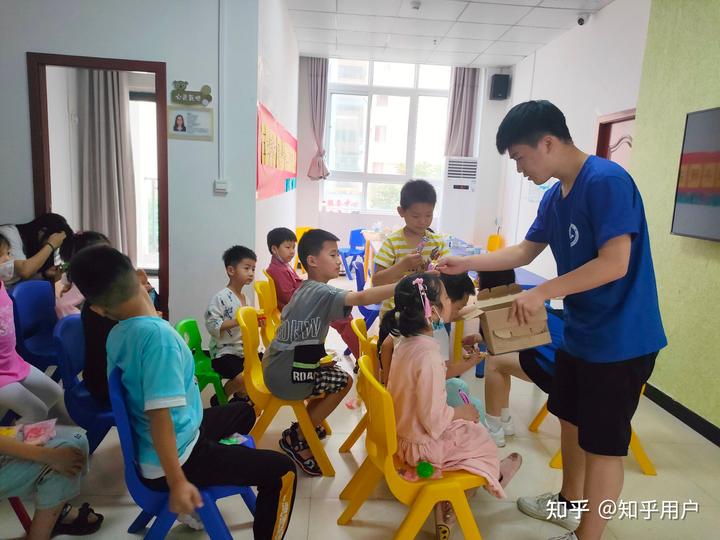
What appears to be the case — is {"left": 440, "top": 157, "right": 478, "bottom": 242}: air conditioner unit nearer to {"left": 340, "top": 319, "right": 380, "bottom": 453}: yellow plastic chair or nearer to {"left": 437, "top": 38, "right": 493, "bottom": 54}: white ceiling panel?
{"left": 437, "top": 38, "right": 493, "bottom": 54}: white ceiling panel

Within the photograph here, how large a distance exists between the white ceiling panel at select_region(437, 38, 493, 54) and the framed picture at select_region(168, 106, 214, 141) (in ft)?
11.7

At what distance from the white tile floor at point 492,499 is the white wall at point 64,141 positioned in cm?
388

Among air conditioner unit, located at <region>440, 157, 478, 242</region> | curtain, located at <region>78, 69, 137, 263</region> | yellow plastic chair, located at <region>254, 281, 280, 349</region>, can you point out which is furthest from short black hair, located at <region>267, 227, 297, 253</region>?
air conditioner unit, located at <region>440, 157, 478, 242</region>

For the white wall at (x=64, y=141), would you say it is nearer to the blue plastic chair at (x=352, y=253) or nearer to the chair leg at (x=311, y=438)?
the blue plastic chair at (x=352, y=253)

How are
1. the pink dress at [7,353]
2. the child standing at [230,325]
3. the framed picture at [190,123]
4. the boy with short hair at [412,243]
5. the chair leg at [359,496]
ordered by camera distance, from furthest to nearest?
1. the framed picture at [190,123]
2. the child standing at [230,325]
3. the boy with short hair at [412,243]
4. the pink dress at [7,353]
5. the chair leg at [359,496]

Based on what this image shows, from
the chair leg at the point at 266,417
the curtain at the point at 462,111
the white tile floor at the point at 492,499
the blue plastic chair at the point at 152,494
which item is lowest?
the white tile floor at the point at 492,499

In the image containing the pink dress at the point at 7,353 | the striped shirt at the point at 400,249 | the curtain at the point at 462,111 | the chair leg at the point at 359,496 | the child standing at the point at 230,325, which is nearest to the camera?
the chair leg at the point at 359,496

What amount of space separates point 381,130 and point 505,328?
22.8ft

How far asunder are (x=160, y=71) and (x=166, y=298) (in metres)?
1.58

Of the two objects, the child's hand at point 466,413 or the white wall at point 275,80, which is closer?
the child's hand at point 466,413

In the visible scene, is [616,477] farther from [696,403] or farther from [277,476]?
[696,403]

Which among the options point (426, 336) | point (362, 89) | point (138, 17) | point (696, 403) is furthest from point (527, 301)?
point (362, 89)

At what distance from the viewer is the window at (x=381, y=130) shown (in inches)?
307

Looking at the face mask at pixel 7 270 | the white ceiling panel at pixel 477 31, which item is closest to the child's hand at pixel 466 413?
the face mask at pixel 7 270
